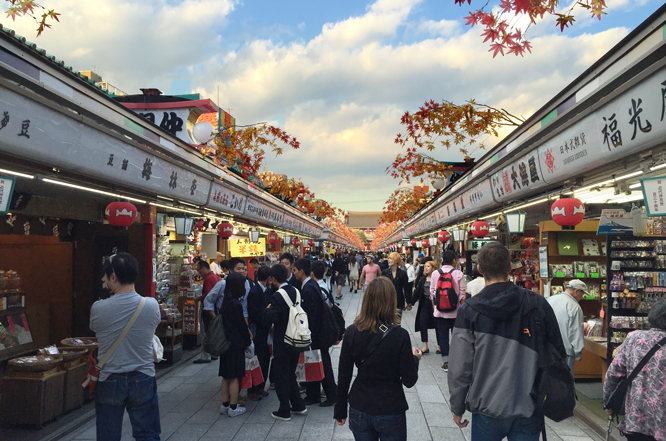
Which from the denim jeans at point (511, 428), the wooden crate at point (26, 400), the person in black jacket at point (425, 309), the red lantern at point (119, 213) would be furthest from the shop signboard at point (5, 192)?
the person in black jacket at point (425, 309)

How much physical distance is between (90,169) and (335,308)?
343 cm

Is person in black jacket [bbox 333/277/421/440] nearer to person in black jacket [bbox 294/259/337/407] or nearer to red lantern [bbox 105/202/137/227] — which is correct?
person in black jacket [bbox 294/259/337/407]

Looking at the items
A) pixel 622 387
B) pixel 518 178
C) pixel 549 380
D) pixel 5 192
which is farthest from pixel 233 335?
pixel 518 178

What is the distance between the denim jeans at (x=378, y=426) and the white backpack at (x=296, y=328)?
2091 mm

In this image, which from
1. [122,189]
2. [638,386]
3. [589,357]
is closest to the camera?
[638,386]

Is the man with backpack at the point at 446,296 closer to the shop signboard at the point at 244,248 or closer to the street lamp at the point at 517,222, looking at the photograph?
the street lamp at the point at 517,222

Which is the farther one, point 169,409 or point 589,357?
point 589,357

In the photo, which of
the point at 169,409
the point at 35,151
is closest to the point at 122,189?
the point at 35,151

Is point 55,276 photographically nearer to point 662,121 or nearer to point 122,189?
point 122,189

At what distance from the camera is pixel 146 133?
595cm

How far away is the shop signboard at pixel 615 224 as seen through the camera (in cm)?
588

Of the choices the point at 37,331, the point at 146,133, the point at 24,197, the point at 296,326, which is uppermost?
the point at 146,133

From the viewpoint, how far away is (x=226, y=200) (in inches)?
388

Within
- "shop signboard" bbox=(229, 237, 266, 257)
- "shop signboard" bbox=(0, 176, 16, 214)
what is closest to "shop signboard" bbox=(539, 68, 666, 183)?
"shop signboard" bbox=(0, 176, 16, 214)
